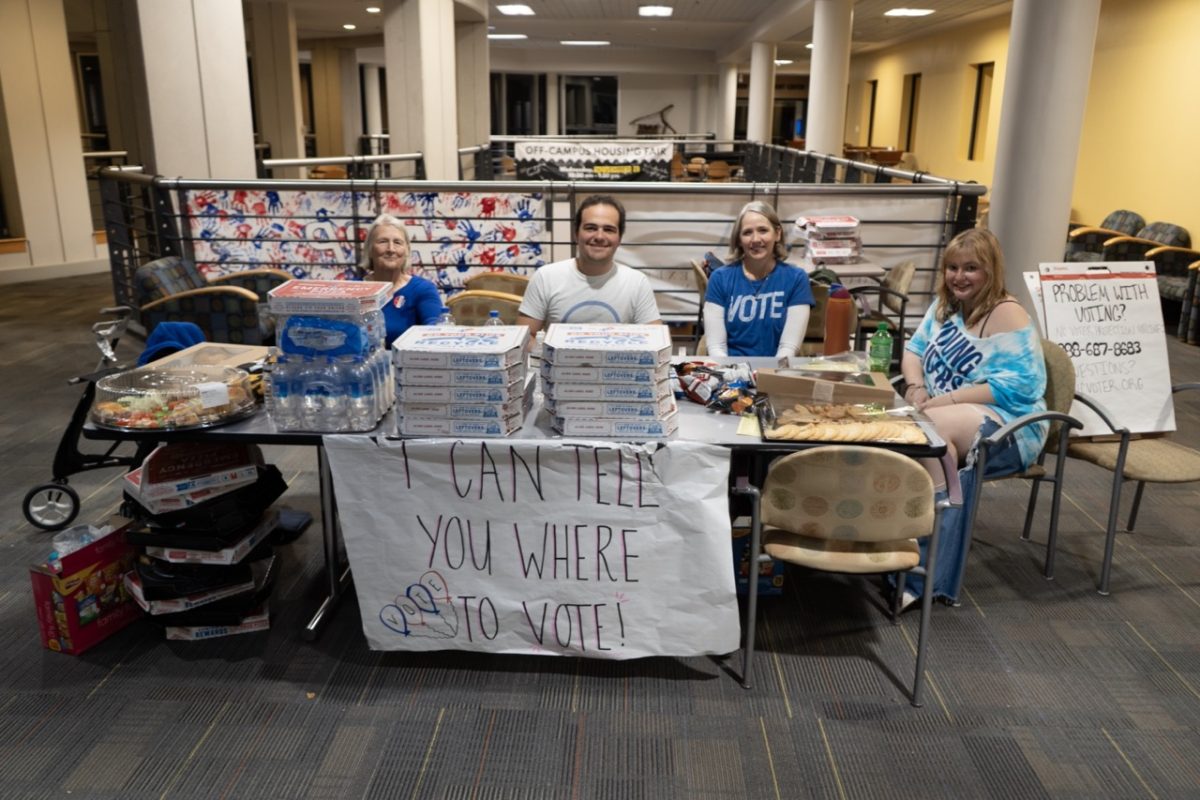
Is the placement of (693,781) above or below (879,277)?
below

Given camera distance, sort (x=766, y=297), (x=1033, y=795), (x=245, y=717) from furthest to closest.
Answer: (x=766, y=297)
(x=245, y=717)
(x=1033, y=795)

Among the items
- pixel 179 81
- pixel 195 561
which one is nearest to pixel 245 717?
pixel 195 561

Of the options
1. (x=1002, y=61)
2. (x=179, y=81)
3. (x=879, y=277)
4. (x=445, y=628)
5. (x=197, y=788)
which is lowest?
(x=197, y=788)

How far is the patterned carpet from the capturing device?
8.13ft

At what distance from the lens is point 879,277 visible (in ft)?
18.9

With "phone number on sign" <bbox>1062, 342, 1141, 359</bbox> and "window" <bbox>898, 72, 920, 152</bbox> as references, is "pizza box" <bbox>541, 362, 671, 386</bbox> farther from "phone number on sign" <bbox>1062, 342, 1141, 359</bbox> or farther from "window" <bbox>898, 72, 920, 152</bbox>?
"window" <bbox>898, 72, 920, 152</bbox>

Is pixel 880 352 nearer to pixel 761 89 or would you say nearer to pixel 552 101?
pixel 761 89

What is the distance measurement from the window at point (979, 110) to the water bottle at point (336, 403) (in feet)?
46.8

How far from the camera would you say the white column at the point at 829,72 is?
11.5 metres

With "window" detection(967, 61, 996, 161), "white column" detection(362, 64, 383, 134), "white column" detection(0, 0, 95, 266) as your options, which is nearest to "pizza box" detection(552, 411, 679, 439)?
"white column" detection(0, 0, 95, 266)

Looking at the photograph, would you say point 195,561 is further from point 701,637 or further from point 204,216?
point 204,216

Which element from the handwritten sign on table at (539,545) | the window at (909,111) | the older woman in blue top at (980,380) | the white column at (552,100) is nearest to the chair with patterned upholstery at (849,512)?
the handwritten sign on table at (539,545)

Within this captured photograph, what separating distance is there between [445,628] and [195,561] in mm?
838

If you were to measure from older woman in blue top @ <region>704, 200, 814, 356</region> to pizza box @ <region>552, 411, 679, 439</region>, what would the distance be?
132cm
